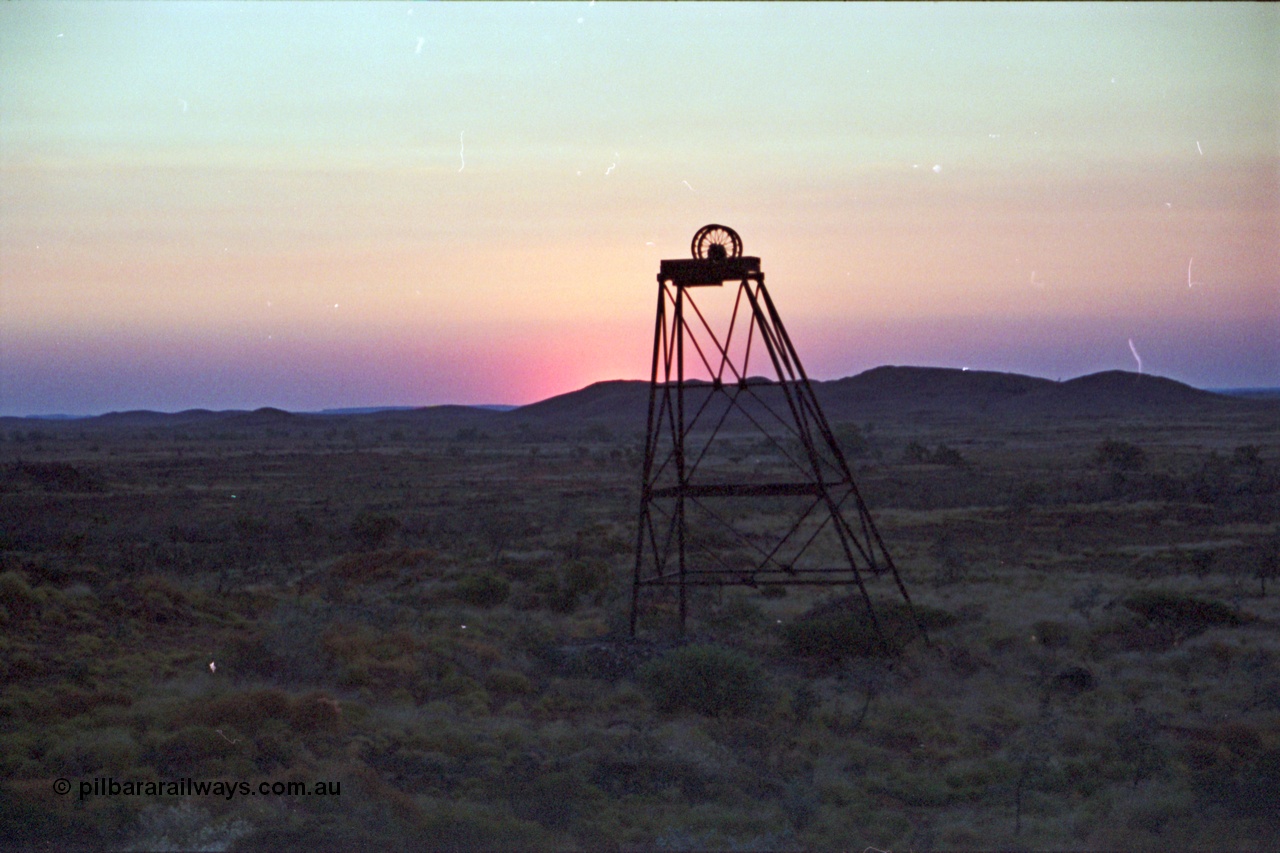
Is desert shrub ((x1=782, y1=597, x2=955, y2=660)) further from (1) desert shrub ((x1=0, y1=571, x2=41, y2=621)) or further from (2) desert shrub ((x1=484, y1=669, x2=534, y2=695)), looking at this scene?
(1) desert shrub ((x1=0, y1=571, x2=41, y2=621))

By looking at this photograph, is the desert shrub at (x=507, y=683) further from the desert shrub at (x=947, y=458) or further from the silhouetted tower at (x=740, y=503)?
the desert shrub at (x=947, y=458)

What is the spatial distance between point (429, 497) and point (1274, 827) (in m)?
39.0

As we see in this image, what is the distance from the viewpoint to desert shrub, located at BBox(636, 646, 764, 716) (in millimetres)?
12148

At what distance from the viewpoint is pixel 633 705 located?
12.5m

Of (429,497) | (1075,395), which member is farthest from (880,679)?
(1075,395)

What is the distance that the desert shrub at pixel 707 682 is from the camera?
12148 millimetres

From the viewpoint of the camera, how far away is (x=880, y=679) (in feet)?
44.0

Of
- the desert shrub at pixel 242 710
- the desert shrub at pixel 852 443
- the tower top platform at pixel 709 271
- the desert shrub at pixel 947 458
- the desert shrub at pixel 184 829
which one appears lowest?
the desert shrub at pixel 184 829

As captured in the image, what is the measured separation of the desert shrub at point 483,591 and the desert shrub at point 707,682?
7800 millimetres

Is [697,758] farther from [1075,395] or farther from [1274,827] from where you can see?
[1075,395]

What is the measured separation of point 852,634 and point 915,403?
519 ft

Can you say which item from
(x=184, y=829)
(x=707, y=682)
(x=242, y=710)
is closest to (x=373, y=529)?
(x=707, y=682)

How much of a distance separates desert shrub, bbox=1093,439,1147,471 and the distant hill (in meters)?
78.4

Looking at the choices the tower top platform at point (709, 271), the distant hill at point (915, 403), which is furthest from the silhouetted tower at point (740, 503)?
the distant hill at point (915, 403)
